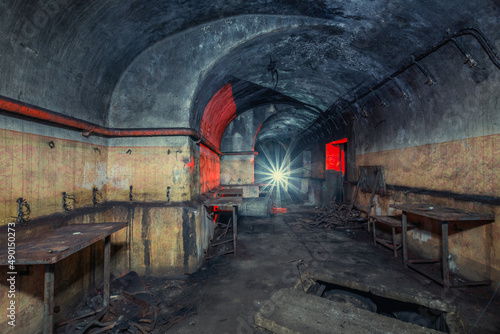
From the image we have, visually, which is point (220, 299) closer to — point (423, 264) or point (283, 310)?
point (283, 310)

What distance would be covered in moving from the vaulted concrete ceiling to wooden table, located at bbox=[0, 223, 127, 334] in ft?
6.43

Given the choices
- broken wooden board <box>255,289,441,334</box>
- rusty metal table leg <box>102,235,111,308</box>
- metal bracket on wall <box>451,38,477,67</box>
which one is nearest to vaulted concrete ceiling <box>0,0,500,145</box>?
metal bracket on wall <box>451,38,477,67</box>

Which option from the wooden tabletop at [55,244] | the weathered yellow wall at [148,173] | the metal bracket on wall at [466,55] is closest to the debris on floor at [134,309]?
the wooden tabletop at [55,244]

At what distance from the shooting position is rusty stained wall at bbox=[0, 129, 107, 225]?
9.85ft

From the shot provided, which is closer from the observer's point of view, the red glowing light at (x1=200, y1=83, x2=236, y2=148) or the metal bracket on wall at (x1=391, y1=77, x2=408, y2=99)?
the metal bracket on wall at (x1=391, y1=77, x2=408, y2=99)

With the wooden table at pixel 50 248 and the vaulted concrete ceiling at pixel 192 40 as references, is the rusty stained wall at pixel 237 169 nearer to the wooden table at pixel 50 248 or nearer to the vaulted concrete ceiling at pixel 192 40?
the vaulted concrete ceiling at pixel 192 40

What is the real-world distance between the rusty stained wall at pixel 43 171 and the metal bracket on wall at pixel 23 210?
0.05 meters

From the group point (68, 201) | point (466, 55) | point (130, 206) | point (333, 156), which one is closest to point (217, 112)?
point (130, 206)

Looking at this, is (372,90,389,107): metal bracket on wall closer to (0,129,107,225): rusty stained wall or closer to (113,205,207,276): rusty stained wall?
(113,205,207,276): rusty stained wall

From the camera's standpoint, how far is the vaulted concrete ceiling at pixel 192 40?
10.6 ft

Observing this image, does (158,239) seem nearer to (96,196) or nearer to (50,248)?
(96,196)

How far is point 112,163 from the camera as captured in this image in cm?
529

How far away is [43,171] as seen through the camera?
11.6 ft

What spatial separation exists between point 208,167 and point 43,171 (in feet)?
15.3
